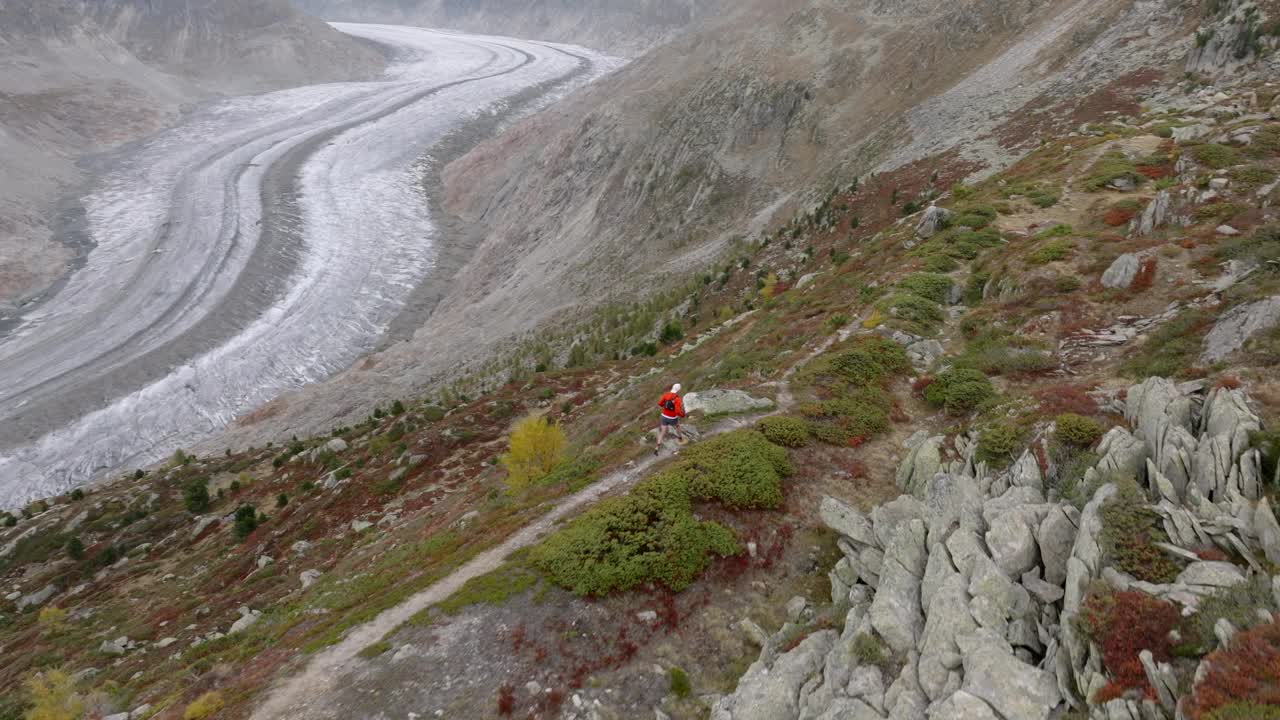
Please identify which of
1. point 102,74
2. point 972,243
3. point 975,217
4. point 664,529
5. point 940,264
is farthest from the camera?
point 102,74

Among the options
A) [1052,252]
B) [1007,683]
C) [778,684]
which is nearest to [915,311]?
[1052,252]

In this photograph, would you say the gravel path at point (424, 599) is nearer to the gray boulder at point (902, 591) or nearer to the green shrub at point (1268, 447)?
the gray boulder at point (902, 591)

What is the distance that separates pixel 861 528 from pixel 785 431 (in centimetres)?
483

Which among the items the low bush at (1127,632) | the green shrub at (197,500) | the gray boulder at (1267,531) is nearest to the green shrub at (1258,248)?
the gray boulder at (1267,531)

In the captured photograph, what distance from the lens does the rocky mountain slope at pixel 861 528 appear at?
29.7ft

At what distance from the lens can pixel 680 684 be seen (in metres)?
12.2

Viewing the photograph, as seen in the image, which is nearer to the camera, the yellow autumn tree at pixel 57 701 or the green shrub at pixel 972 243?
the yellow autumn tree at pixel 57 701

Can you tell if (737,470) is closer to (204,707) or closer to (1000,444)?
(1000,444)

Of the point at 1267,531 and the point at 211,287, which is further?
the point at 211,287

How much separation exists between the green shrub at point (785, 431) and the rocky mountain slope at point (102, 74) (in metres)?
92.0

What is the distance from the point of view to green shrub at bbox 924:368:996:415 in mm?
18891

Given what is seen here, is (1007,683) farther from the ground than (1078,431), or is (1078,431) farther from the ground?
(1007,683)

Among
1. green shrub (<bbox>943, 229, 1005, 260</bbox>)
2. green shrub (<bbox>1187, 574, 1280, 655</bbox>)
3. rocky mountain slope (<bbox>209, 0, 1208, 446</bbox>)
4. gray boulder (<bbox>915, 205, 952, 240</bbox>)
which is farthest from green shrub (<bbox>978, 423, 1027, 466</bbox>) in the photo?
rocky mountain slope (<bbox>209, 0, 1208, 446</bbox>)

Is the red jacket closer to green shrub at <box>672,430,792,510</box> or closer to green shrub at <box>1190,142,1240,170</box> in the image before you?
green shrub at <box>672,430,792,510</box>
